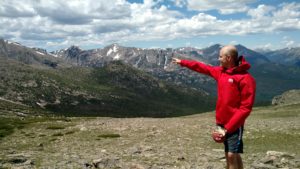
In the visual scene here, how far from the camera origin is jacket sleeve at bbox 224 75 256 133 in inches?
449

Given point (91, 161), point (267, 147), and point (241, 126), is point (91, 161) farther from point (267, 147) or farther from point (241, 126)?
point (267, 147)

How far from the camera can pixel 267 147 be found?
31391 millimetres

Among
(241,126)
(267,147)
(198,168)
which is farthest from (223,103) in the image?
(267,147)

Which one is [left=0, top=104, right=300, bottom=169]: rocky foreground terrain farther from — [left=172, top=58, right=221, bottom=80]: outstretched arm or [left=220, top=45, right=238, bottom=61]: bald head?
[left=220, top=45, right=238, bottom=61]: bald head

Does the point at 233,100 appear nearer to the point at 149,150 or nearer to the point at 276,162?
the point at 276,162

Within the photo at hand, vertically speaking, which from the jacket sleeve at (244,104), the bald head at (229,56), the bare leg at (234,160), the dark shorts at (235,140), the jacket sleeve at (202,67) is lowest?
the bare leg at (234,160)

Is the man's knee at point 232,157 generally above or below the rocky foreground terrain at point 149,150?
above

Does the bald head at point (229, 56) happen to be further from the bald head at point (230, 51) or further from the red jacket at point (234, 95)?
the red jacket at point (234, 95)

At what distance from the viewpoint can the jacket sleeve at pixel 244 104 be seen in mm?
11406

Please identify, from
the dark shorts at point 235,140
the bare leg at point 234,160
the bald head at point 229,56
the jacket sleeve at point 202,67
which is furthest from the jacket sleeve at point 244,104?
the jacket sleeve at point 202,67

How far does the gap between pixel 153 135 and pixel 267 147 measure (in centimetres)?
1283

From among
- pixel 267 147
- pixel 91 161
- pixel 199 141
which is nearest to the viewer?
pixel 91 161

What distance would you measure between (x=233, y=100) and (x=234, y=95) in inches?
6.2

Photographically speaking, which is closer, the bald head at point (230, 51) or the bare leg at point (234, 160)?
the bald head at point (230, 51)
